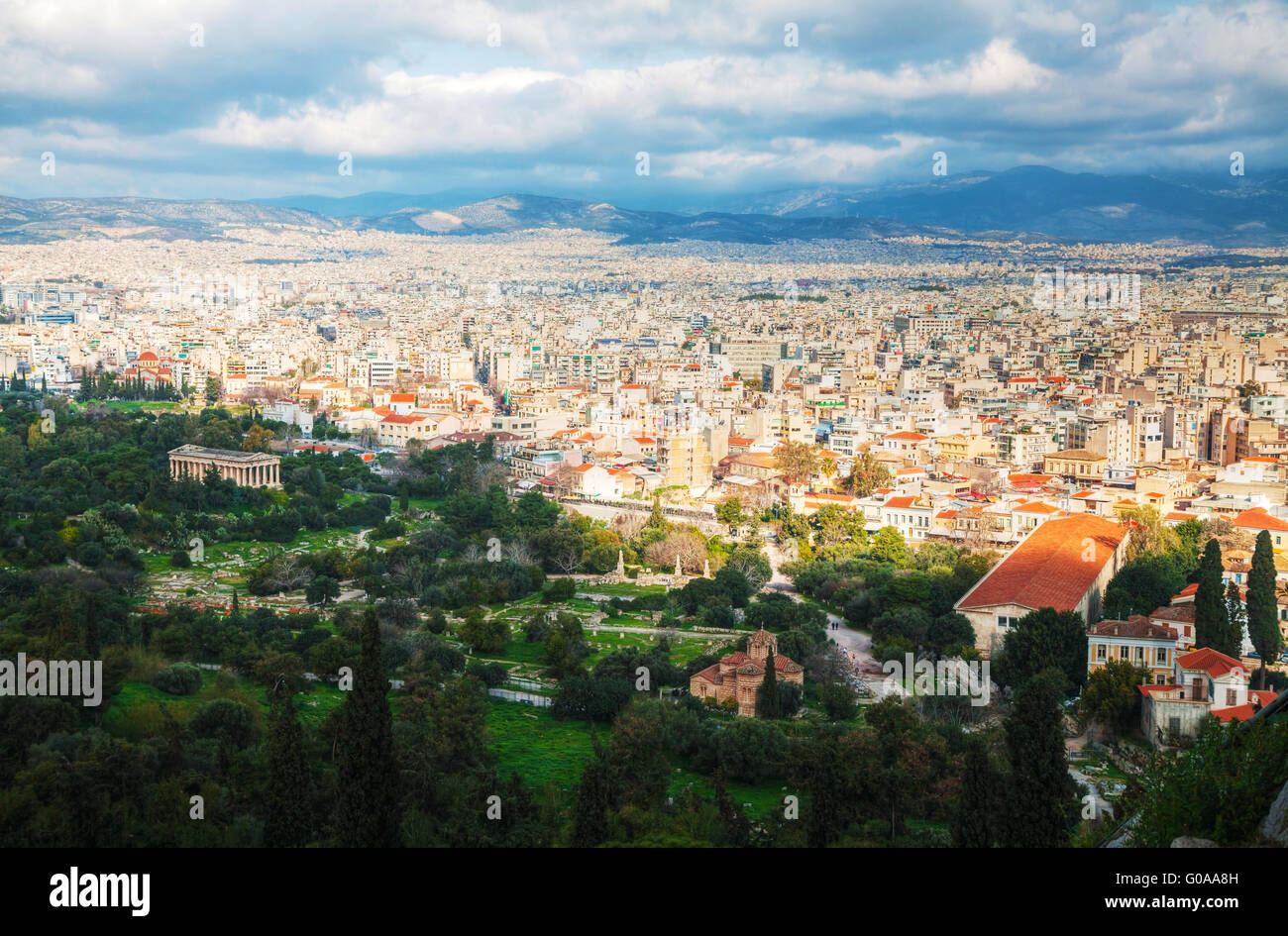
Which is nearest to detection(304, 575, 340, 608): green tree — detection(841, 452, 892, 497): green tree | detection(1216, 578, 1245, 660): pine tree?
detection(1216, 578, 1245, 660): pine tree

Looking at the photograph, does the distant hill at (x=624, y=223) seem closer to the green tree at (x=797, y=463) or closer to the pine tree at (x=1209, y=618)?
the green tree at (x=797, y=463)

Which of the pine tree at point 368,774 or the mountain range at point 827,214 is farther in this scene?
the mountain range at point 827,214

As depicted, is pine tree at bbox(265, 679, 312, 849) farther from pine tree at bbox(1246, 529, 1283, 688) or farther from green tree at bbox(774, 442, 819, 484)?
green tree at bbox(774, 442, 819, 484)

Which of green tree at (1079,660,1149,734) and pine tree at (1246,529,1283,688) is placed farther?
pine tree at (1246,529,1283,688)

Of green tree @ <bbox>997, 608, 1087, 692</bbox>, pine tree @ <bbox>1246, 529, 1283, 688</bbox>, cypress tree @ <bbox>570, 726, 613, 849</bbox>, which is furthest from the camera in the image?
pine tree @ <bbox>1246, 529, 1283, 688</bbox>

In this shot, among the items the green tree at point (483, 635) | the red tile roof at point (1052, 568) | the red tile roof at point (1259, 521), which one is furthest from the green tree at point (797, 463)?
the green tree at point (483, 635)

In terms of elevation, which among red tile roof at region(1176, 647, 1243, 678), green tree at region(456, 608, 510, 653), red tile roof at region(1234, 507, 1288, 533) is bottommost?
green tree at region(456, 608, 510, 653)
